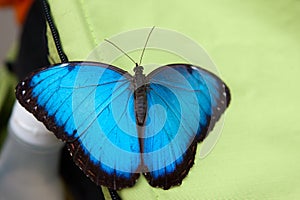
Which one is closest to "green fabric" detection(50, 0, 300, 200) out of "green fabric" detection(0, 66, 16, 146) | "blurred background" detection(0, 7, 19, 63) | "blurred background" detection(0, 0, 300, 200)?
"blurred background" detection(0, 0, 300, 200)

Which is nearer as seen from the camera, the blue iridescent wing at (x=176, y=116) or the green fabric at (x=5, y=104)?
the blue iridescent wing at (x=176, y=116)

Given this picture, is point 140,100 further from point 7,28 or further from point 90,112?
point 7,28

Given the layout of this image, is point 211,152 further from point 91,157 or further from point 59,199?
point 59,199

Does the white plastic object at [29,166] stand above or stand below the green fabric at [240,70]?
below

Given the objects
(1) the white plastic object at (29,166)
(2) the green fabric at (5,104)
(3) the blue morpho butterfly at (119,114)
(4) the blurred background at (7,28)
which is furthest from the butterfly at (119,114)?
(4) the blurred background at (7,28)

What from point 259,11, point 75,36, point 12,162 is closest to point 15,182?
point 12,162

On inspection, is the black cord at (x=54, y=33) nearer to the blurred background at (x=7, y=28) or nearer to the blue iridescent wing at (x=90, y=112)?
the blue iridescent wing at (x=90, y=112)

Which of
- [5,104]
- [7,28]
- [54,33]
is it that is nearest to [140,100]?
[54,33]
